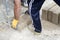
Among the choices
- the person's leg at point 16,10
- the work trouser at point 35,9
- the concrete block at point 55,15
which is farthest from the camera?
the concrete block at point 55,15

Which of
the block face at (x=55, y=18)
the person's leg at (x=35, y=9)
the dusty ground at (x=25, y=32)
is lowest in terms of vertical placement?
the dusty ground at (x=25, y=32)

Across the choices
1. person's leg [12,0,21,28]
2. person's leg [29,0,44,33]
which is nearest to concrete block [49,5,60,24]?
person's leg [29,0,44,33]

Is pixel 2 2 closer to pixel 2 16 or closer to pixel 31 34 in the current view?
pixel 2 16

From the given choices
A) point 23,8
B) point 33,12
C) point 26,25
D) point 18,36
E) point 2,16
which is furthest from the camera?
point 23,8

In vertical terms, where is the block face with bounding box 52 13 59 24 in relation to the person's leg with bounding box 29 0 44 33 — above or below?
below

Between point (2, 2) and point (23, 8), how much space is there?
1.42ft

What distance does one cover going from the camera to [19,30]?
2570 millimetres

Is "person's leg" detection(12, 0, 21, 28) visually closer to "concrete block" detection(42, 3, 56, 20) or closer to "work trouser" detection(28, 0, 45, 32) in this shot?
"work trouser" detection(28, 0, 45, 32)

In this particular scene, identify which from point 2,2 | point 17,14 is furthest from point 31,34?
point 2,2

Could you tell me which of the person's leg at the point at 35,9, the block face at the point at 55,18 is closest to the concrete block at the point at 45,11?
the block face at the point at 55,18

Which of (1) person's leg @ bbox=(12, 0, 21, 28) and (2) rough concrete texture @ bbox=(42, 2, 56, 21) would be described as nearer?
(1) person's leg @ bbox=(12, 0, 21, 28)

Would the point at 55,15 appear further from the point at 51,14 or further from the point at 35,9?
the point at 35,9

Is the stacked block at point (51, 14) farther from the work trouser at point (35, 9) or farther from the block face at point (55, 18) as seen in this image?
the work trouser at point (35, 9)

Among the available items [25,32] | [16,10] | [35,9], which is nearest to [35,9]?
[35,9]
